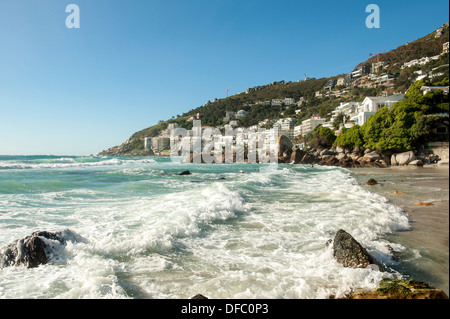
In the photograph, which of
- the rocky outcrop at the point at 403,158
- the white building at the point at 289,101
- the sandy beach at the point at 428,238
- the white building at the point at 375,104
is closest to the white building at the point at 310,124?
the white building at the point at 375,104

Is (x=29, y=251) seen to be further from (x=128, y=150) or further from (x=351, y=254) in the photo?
(x=128, y=150)

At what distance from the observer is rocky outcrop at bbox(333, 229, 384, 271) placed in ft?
14.1

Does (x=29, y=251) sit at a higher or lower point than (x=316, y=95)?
lower

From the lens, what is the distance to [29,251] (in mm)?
4875

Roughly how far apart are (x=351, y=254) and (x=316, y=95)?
147 meters

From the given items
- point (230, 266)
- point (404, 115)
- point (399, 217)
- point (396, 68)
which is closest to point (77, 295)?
point (230, 266)

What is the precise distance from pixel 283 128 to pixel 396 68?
171 ft

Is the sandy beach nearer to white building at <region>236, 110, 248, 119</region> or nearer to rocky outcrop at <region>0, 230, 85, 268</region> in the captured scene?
rocky outcrop at <region>0, 230, 85, 268</region>

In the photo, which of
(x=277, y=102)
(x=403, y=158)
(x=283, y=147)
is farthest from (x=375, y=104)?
(x=277, y=102)

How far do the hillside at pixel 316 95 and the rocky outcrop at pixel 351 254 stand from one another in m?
89.6

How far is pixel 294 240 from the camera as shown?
5.99m

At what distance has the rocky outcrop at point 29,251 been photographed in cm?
471
